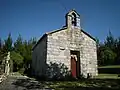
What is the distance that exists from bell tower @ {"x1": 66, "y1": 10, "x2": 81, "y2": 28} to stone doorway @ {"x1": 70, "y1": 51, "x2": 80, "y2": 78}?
316 centimetres

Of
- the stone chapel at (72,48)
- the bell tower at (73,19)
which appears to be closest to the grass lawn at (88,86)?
the stone chapel at (72,48)

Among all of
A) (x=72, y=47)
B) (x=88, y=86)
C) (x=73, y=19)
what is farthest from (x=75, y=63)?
(x=88, y=86)

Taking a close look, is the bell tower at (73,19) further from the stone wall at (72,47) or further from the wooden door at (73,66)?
the wooden door at (73,66)

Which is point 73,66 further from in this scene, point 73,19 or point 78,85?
point 78,85

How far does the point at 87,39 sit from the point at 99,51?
85.8ft

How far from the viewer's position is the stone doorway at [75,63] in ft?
56.0

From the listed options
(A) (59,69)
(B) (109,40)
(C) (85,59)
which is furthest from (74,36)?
(B) (109,40)

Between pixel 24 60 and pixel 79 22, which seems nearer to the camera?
pixel 79 22

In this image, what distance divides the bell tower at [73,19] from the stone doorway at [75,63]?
316 cm

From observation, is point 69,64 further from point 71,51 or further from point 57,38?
point 57,38

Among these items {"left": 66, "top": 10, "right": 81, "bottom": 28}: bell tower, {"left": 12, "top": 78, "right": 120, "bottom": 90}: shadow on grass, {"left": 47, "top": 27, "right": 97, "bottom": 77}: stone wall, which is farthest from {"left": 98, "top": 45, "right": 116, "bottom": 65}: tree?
{"left": 12, "top": 78, "right": 120, "bottom": 90}: shadow on grass

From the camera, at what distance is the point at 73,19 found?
17.7 metres

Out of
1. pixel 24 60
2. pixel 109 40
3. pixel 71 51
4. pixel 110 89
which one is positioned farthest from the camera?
pixel 109 40

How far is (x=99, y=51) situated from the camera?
140 ft
